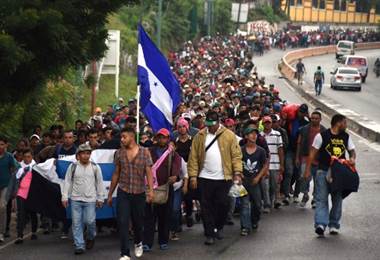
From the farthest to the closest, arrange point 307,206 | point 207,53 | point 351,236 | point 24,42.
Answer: point 207,53, point 307,206, point 351,236, point 24,42

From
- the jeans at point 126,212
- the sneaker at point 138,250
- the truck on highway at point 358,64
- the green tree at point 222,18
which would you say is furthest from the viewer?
the green tree at point 222,18

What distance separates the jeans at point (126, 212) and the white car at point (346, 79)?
4001cm

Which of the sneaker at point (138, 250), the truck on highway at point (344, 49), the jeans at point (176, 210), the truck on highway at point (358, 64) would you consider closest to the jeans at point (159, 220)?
the jeans at point (176, 210)

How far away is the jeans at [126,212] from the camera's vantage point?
11.1 meters

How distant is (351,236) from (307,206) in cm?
278

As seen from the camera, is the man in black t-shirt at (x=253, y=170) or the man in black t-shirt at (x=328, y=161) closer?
the man in black t-shirt at (x=328, y=161)

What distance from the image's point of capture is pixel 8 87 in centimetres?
1238

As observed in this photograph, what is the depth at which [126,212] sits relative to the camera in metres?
11.1

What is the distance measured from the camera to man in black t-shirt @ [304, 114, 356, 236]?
1246cm

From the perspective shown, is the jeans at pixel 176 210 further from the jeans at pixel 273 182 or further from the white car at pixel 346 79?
the white car at pixel 346 79

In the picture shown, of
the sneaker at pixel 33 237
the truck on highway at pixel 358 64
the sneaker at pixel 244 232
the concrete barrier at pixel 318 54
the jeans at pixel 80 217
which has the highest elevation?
the jeans at pixel 80 217

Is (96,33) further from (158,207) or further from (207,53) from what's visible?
(207,53)

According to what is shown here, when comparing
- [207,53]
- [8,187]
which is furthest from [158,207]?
[207,53]

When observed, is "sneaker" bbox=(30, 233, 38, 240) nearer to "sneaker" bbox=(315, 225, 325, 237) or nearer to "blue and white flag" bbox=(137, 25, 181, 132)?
"blue and white flag" bbox=(137, 25, 181, 132)
